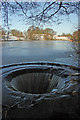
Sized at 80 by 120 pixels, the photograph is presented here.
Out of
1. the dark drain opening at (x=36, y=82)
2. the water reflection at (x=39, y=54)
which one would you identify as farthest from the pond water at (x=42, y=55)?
the dark drain opening at (x=36, y=82)

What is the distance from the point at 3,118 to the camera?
87 centimetres

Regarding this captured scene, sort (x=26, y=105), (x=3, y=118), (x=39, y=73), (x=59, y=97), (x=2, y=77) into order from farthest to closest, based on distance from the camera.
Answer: (x=39, y=73) → (x=2, y=77) → (x=59, y=97) → (x=26, y=105) → (x=3, y=118)

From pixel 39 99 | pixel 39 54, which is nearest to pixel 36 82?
pixel 39 99

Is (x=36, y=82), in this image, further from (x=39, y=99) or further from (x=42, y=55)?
(x=42, y=55)

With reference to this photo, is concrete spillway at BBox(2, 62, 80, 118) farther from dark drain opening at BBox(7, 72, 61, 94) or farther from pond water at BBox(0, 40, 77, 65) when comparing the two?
pond water at BBox(0, 40, 77, 65)

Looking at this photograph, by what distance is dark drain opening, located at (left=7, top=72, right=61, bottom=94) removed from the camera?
5.45 ft

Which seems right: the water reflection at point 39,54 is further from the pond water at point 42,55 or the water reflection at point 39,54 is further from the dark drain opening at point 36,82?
the dark drain opening at point 36,82

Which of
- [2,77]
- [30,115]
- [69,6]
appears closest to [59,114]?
[30,115]

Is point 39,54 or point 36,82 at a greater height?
point 39,54

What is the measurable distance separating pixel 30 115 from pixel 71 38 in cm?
181

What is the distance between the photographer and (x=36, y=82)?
186 cm

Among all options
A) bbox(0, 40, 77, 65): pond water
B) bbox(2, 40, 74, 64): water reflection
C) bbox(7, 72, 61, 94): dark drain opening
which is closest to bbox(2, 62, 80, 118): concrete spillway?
bbox(7, 72, 61, 94): dark drain opening

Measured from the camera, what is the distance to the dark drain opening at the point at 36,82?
1.66 metres

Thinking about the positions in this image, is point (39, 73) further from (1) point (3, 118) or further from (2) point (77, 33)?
(1) point (3, 118)
